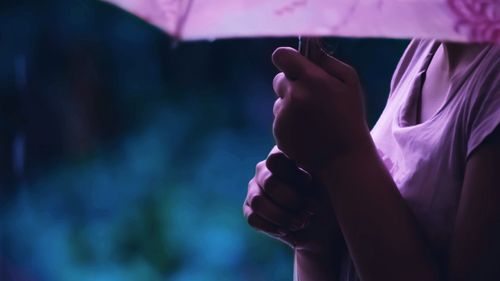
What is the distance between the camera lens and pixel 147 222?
91.6 inches

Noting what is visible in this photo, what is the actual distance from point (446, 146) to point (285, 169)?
0.56ft

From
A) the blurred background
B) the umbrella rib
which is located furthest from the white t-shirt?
the blurred background

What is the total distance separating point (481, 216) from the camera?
0.55 m

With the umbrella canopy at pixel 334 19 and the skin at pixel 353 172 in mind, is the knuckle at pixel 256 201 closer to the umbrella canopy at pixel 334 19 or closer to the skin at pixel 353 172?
the skin at pixel 353 172

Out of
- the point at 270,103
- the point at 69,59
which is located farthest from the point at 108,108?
the point at 270,103

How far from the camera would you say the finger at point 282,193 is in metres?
0.68

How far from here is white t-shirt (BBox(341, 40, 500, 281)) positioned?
0.57m

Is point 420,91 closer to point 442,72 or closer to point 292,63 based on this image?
point 442,72

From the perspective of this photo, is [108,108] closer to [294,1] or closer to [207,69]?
[207,69]

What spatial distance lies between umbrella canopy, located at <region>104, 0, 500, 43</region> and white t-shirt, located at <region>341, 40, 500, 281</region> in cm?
12

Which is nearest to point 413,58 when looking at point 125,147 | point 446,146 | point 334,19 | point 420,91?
point 420,91

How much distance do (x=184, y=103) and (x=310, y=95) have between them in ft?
5.70

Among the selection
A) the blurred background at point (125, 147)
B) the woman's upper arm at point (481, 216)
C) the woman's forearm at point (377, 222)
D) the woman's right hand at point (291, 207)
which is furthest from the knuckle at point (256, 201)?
the blurred background at point (125, 147)

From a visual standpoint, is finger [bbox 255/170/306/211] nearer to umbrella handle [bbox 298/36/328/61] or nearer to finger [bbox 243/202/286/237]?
finger [bbox 243/202/286/237]
